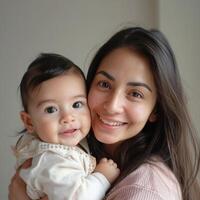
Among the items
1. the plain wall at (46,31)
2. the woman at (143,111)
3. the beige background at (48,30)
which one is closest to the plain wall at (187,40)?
the beige background at (48,30)

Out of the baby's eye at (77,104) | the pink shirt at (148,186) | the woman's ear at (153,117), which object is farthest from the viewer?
the woman's ear at (153,117)

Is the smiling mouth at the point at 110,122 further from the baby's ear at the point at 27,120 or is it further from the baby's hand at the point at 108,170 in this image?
the baby's ear at the point at 27,120

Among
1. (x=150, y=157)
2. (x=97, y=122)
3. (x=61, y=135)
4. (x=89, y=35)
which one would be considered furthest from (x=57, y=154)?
(x=89, y=35)

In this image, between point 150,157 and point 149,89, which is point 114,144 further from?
point 149,89

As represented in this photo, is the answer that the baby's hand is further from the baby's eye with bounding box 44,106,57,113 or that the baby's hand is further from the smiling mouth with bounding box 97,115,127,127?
the baby's eye with bounding box 44,106,57,113

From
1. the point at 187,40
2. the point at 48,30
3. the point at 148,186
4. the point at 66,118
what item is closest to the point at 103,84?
the point at 66,118

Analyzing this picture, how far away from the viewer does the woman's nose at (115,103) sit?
1.19m

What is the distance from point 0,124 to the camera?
2.32 metres

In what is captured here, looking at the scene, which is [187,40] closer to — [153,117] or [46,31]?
[153,117]

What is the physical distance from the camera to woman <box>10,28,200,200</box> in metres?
1.19

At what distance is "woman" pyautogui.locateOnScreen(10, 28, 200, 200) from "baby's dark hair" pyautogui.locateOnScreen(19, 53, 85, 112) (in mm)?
154

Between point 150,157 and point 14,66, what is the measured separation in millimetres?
1305

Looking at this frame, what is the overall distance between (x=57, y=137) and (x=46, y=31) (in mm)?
1255

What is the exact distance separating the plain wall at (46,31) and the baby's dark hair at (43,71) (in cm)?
104
